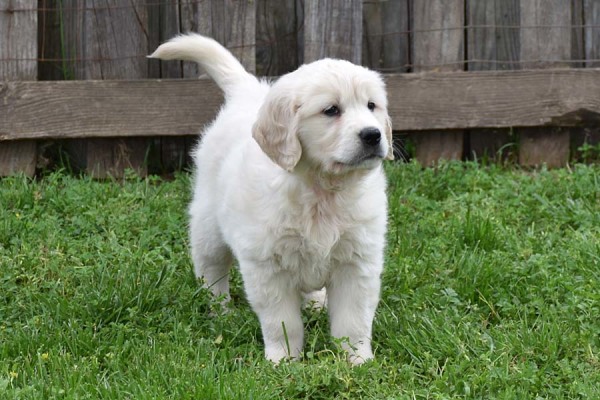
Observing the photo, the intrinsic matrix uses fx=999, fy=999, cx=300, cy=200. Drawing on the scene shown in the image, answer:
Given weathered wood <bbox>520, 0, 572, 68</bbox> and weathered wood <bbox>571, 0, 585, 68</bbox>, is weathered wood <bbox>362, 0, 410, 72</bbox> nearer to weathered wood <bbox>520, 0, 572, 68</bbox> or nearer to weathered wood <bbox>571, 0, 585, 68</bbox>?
weathered wood <bbox>520, 0, 572, 68</bbox>

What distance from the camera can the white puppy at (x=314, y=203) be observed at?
11.2 feet

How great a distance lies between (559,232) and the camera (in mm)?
4797

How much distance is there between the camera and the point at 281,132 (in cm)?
345

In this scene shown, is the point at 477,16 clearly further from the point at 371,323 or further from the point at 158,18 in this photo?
the point at 371,323

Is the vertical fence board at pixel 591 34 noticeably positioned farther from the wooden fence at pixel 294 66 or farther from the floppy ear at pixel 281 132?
the floppy ear at pixel 281 132

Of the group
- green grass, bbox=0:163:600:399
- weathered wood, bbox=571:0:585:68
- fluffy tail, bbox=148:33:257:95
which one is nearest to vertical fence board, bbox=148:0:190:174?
green grass, bbox=0:163:600:399

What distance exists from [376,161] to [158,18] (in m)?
2.71

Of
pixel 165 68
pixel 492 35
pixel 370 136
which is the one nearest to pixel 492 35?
pixel 492 35

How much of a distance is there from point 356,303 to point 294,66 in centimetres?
262

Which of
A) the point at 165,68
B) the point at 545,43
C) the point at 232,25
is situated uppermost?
the point at 232,25

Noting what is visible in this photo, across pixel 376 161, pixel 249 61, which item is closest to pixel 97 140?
pixel 249 61

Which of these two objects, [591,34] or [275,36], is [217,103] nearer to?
[275,36]

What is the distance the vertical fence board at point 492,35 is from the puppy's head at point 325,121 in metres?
2.55

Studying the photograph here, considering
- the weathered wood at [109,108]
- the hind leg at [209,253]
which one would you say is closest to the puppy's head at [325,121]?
the hind leg at [209,253]
